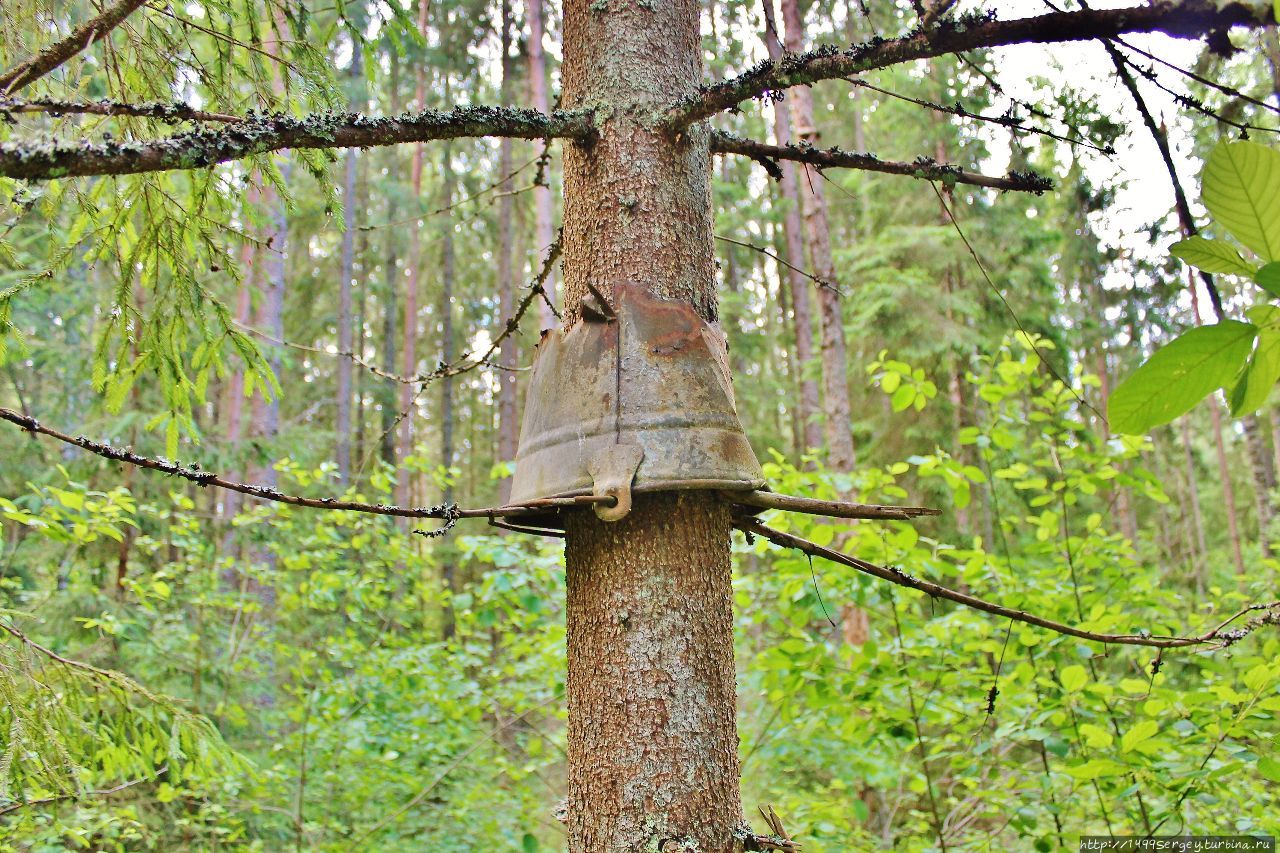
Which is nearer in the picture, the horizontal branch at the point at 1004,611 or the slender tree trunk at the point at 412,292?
the horizontal branch at the point at 1004,611

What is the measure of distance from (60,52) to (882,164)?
158 centimetres

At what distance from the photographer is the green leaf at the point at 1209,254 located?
0.68 metres

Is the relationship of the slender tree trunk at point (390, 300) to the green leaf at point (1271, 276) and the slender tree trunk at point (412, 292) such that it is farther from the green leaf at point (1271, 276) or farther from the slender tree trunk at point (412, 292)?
the green leaf at point (1271, 276)

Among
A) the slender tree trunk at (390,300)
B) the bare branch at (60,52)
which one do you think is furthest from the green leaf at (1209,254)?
the slender tree trunk at (390,300)

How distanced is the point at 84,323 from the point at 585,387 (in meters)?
14.6

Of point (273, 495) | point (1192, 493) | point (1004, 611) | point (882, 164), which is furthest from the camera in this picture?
point (1192, 493)

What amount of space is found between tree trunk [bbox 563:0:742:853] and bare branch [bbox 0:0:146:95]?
887mm

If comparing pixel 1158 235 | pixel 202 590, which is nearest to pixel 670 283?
pixel 1158 235

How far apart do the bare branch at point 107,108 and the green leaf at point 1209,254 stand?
1408mm

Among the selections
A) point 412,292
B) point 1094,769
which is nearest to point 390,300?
point 412,292

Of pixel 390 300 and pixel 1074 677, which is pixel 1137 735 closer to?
pixel 1074 677

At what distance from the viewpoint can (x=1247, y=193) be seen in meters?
0.62

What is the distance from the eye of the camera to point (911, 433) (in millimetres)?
12117

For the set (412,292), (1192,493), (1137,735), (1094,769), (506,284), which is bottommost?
(1094,769)
